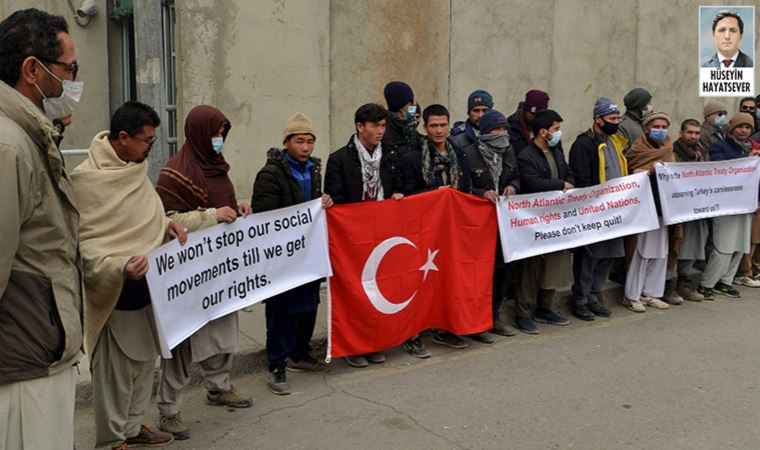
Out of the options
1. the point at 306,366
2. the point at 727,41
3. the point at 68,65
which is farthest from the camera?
the point at 727,41

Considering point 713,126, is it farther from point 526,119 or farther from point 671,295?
point 526,119

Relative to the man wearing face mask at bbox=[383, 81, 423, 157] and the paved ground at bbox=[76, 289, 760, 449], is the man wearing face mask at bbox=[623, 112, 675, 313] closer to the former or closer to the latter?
the paved ground at bbox=[76, 289, 760, 449]

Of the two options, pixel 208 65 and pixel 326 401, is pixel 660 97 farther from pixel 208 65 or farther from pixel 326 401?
pixel 326 401

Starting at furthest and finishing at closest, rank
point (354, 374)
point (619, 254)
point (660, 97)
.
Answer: point (660, 97), point (619, 254), point (354, 374)

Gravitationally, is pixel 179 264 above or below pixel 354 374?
above

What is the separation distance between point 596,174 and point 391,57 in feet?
10.3

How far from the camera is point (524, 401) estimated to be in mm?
4906

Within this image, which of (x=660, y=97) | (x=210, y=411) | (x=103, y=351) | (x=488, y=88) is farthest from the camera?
(x=660, y=97)

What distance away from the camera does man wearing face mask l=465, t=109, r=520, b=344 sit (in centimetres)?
615

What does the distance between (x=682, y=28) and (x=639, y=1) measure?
989 mm

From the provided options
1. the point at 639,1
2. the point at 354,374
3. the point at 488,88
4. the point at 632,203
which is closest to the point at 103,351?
the point at 354,374

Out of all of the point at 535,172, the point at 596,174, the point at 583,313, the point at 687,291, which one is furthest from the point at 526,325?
the point at 687,291

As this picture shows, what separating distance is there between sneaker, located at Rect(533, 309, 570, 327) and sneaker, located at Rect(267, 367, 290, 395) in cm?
263

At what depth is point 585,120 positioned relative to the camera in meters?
10.6
